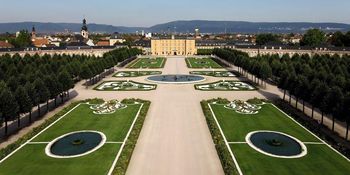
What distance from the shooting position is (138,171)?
3431cm

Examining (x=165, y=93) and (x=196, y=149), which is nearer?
(x=196, y=149)

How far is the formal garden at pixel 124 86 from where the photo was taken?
80.6 meters

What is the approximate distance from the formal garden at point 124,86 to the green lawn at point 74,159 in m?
24.9

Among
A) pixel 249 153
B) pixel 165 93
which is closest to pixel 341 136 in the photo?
pixel 249 153

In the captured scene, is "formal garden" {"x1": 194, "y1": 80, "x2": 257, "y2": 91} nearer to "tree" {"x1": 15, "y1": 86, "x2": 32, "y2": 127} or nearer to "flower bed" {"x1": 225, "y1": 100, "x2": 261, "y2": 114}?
"flower bed" {"x1": 225, "y1": 100, "x2": 261, "y2": 114}

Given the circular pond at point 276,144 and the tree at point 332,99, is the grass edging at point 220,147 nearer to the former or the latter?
the circular pond at point 276,144

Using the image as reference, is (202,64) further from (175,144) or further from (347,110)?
(175,144)

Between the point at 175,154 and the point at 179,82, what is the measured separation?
2079 inches

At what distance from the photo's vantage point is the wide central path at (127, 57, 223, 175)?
35.1m

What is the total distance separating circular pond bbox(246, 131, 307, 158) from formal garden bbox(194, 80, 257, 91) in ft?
111

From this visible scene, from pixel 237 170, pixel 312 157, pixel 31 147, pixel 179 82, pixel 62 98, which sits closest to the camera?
pixel 237 170

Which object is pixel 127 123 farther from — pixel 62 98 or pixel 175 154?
pixel 62 98

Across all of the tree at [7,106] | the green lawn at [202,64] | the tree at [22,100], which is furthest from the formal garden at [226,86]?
the tree at [7,106]

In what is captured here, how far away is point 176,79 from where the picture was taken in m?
96.9
